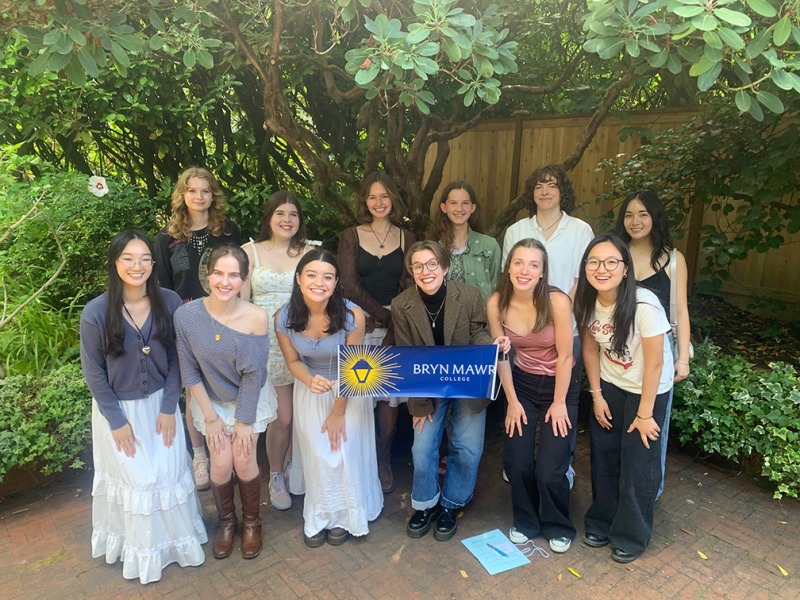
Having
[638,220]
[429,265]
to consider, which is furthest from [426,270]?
[638,220]

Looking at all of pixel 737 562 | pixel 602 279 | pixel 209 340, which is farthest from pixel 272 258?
pixel 737 562

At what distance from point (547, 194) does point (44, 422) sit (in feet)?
12.3

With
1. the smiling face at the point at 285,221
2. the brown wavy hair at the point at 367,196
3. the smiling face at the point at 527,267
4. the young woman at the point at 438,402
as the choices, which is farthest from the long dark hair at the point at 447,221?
the smiling face at the point at 285,221

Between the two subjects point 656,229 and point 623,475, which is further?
point 656,229

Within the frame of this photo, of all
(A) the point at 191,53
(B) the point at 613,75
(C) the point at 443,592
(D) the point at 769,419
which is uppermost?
(B) the point at 613,75

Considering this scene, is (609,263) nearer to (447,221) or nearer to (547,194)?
(547,194)

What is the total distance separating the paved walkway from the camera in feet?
9.57

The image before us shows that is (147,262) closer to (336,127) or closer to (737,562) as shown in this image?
(737,562)

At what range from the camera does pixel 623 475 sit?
122 inches

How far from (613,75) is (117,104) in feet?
17.9

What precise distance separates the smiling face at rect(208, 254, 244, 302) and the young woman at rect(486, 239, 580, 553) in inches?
57.1

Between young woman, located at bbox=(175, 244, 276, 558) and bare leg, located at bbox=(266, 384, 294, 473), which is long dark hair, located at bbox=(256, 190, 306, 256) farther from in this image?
bare leg, located at bbox=(266, 384, 294, 473)

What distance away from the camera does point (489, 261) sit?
3.89 m

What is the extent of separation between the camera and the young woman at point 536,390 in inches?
119
